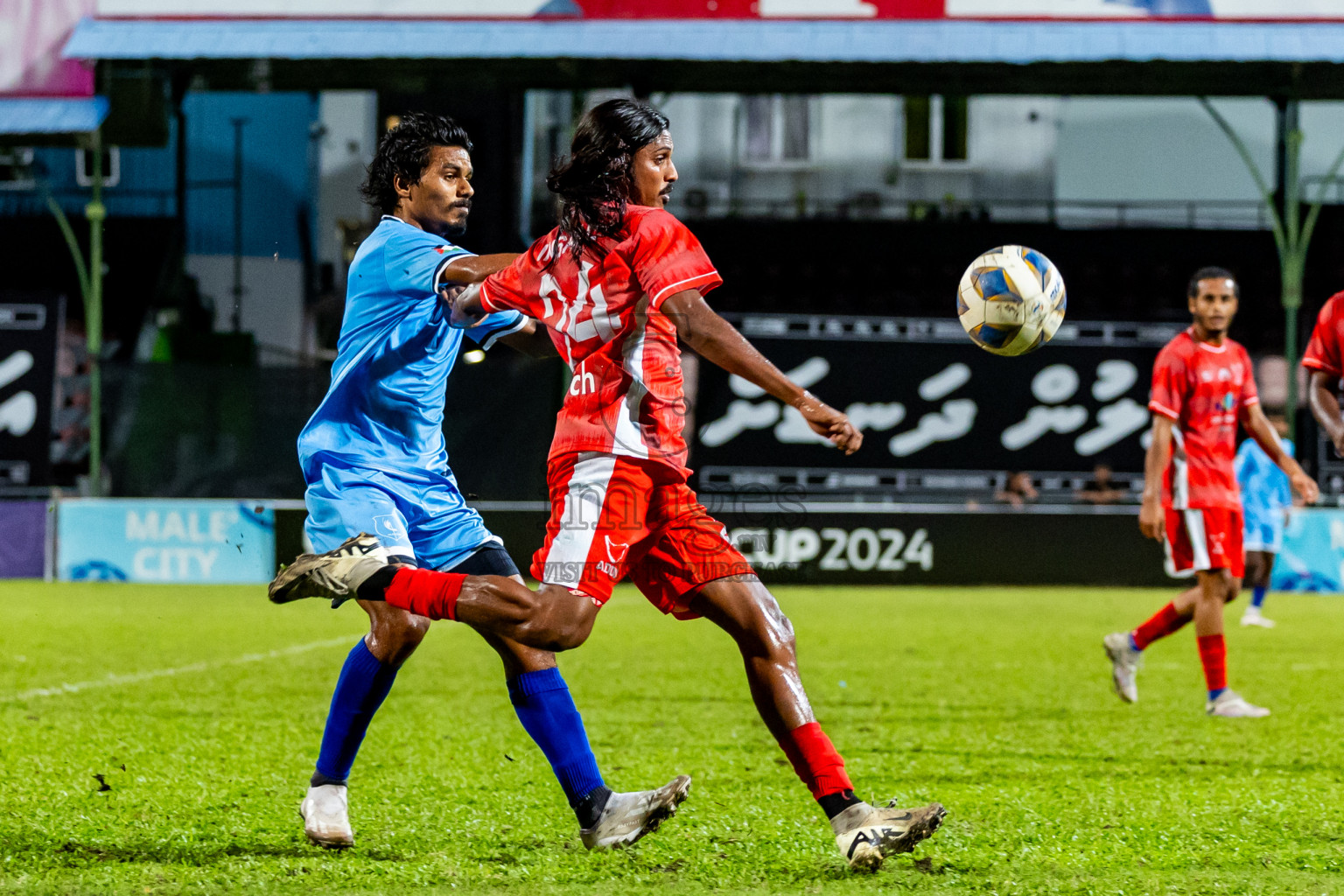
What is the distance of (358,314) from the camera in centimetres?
402

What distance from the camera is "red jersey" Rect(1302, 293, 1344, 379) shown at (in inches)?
237

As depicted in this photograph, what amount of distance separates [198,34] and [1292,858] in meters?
15.5

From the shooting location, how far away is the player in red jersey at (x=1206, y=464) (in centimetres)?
679

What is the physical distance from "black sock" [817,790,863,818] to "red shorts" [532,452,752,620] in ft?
1.89

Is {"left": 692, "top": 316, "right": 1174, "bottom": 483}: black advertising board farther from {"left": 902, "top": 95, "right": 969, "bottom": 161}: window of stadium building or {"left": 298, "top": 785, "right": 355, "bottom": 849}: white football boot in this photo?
{"left": 298, "top": 785, "right": 355, "bottom": 849}: white football boot

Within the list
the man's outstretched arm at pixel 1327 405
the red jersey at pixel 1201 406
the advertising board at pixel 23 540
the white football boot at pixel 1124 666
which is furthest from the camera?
the advertising board at pixel 23 540

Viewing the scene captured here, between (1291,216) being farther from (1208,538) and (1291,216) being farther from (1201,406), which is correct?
(1208,538)

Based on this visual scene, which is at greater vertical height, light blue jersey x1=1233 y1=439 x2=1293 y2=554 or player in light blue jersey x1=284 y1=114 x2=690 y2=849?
player in light blue jersey x1=284 y1=114 x2=690 y2=849

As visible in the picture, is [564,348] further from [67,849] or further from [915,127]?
[915,127]

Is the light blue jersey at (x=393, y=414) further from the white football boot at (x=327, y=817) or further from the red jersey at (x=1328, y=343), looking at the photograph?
the red jersey at (x=1328, y=343)

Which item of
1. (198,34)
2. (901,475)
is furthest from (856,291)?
(198,34)

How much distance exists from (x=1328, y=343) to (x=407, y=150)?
4.07m

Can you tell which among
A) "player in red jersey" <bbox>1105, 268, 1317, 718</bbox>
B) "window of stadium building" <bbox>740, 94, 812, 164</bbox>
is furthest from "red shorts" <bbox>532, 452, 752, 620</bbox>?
"window of stadium building" <bbox>740, 94, 812, 164</bbox>

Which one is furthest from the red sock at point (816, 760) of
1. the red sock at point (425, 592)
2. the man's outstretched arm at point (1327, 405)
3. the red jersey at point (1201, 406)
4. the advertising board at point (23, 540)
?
the advertising board at point (23, 540)
